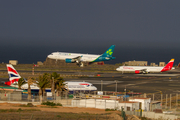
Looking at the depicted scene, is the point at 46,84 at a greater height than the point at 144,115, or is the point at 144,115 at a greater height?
the point at 46,84

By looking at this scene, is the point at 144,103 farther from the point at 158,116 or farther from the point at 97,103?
the point at 97,103

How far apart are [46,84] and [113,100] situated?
14.4 m

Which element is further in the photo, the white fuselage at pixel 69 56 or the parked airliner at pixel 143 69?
the parked airliner at pixel 143 69

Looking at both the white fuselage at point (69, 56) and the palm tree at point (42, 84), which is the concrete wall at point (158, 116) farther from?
the white fuselage at point (69, 56)

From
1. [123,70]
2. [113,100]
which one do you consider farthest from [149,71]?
[113,100]

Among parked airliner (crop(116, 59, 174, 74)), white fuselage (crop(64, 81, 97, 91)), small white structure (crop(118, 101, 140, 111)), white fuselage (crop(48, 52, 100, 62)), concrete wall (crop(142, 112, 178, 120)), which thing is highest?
white fuselage (crop(48, 52, 100, 62))

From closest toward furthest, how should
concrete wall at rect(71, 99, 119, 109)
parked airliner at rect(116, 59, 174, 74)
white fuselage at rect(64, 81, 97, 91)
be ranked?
1. concrete wall at rect(71, 99, 119, 109)
2. white fuselage at rect(64, 81, 97, 91)
3. parked airliner at rect(116, 59, 174, 74)

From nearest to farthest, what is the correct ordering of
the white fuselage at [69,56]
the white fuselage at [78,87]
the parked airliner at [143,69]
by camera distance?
the white fuselage at [78,87]
the white fuselage at [69,56]
the parked airliner at [143,69]

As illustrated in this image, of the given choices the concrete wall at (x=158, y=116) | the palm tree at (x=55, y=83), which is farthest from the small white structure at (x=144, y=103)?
the palm tree at (x=55, y=83)

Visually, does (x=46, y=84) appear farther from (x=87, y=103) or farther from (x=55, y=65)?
(x=55, y=65)

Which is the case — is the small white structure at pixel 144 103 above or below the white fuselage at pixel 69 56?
below

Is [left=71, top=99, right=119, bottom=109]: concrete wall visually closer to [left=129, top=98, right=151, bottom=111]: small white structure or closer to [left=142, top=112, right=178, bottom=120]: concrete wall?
[left=129, top=98, right=151, bottom=111]: small white structure

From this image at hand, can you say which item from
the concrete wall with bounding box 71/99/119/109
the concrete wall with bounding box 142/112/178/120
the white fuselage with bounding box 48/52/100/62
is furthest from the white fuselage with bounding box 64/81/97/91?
the white fuselage with bounding box 48/52/100/62

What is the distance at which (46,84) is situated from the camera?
57.7 metres
